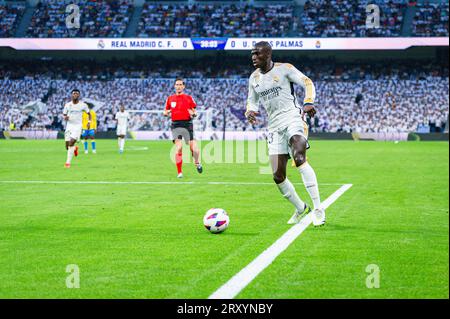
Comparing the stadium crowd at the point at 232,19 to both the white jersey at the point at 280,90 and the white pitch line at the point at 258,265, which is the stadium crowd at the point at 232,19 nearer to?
the white jersey at the point at 280,90

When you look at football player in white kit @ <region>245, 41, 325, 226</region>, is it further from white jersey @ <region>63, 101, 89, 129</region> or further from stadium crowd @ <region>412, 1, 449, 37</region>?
stadium crowd @ <region>412, 1, 449, 37</region>

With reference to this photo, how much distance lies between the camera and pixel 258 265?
6.89m

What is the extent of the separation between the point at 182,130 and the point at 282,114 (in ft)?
29.7

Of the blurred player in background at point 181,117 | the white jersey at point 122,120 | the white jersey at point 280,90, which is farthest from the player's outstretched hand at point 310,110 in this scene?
the white jersey at point 122,120

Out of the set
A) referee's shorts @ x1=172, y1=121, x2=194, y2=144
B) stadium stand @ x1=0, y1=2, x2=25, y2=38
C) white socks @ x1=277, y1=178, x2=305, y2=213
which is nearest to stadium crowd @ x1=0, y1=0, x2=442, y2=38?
stadium stand @ x1=0, y1=2, x2=25, y2=38

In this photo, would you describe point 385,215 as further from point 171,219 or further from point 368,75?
point 368,75

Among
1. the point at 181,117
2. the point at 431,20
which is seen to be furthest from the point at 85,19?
the point at 181,117

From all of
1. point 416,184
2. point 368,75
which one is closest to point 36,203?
point 416,184

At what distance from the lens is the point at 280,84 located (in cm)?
1027

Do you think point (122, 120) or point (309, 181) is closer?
point (309, 181)

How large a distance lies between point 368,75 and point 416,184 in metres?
44.9

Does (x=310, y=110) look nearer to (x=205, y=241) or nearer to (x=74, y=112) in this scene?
(x=205, y=241)

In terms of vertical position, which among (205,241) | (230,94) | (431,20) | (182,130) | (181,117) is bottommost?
(205,241)

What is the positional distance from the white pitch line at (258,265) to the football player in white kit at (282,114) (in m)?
0.55
